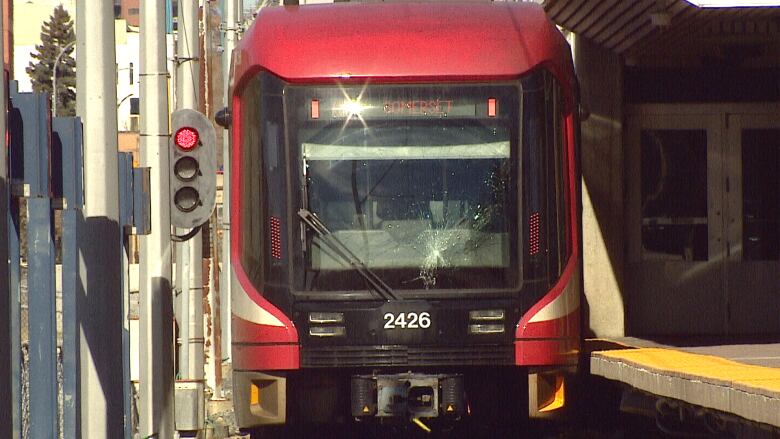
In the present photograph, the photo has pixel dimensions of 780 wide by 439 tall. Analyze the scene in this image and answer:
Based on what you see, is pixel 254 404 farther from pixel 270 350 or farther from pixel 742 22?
pixel 742 22

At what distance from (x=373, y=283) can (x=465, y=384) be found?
38.1 inches

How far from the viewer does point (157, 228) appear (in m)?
15.6

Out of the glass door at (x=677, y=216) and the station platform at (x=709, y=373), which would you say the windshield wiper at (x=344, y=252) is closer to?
the station platform at (x=709, y=373)

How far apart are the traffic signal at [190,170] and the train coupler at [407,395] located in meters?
1.85

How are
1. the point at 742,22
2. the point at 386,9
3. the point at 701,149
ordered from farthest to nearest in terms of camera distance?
the point at 701,149
the point at 742,22
the point at 386,9

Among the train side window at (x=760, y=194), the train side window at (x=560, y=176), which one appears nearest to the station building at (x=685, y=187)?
the train side window at (x=760, y=194)

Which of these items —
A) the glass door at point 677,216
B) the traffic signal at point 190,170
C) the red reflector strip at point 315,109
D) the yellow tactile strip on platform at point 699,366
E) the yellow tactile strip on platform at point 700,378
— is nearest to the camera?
the yellow tactile strip on platform at point 700,378

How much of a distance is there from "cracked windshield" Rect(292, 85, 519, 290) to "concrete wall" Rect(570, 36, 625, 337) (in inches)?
283

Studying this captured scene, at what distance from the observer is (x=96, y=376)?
12.2m

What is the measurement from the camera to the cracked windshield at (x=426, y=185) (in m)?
11.9

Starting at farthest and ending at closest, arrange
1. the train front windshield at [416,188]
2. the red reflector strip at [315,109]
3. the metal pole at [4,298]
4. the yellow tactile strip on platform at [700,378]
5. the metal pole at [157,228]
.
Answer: the metal pole at [157,228] < the red reflector strip at [315,109] < the train front windshield at [416,188] < the yellow tactile strip on platform at [700,378] < the metal pole at [4,298]

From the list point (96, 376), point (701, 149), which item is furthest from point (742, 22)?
point (96, 376)

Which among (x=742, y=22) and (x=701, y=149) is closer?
(x=742, y=22)

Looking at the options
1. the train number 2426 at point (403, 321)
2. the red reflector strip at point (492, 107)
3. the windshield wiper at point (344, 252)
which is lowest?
the train number 2426 at point (403, 321)
